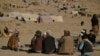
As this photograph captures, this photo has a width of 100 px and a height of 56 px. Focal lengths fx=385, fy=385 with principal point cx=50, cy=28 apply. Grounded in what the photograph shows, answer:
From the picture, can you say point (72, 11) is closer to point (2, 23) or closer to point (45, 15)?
point (45, 15)

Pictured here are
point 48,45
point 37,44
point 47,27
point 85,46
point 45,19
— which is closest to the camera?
point 85,46

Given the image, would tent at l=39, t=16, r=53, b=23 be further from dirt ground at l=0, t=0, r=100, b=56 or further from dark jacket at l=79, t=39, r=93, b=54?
dark jacket at l=79, t=39, r=93, b=54

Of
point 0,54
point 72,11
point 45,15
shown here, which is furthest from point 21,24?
point 0,54

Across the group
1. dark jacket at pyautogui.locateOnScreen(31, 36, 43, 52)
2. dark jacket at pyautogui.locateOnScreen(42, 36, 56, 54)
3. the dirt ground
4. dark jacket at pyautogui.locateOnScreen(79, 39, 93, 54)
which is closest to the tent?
the dirt ground

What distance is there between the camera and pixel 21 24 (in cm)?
3072

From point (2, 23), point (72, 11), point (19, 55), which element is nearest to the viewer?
point (19, 55)

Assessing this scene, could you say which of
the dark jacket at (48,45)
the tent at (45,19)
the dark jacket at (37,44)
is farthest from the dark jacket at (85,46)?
the tent at (45,19)

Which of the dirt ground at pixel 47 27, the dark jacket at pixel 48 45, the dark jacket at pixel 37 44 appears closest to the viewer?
the dark jacket at pixel 48 45

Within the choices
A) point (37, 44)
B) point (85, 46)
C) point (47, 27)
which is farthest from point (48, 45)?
point (47, 27)

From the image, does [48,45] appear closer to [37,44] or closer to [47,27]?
[37,44]

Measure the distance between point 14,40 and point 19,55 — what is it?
4.06ft

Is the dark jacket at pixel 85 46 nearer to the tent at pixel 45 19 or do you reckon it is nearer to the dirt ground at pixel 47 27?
the dirt ground at pixel 47 27

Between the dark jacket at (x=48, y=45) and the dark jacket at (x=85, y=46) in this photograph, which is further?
the dark jacket at (x=48, y=45)

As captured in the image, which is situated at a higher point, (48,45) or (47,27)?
(48,45)
